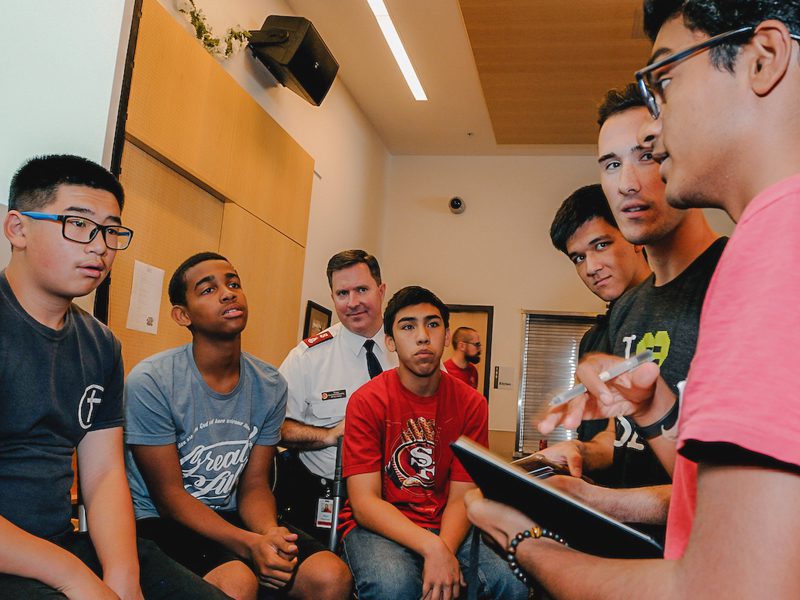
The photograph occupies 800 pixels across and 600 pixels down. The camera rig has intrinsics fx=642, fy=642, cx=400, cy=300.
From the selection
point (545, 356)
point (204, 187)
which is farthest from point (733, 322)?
point (545, 356)

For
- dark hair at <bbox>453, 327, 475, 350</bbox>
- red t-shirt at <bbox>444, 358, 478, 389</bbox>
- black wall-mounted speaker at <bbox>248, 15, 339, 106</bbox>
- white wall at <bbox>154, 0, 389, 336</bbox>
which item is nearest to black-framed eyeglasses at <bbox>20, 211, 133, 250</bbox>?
white wall at <bbox>154, 0, 389, 336</bbox>

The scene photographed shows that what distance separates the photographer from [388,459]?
7.27 feet

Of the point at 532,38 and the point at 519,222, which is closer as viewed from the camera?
the point at 532,38

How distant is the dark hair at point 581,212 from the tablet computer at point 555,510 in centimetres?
140

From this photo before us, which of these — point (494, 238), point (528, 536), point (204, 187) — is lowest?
point (528, 536)

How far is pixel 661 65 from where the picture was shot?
715 millimetres

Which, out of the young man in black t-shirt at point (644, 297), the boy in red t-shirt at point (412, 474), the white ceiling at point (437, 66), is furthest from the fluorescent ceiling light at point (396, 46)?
the young man in black t-shirt at point (644, 297)

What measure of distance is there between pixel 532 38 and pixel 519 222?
2.49 meters

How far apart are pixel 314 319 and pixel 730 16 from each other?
447cm

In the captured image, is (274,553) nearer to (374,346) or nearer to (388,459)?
(388,459)

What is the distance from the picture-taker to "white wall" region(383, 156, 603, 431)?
21.2 feet

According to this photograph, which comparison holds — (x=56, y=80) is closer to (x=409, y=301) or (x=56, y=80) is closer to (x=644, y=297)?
(x=409, y=301)

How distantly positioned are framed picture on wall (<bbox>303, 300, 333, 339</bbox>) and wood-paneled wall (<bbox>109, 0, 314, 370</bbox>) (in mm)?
444

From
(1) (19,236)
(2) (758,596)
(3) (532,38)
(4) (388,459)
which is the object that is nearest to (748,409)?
(2) (758,596)
